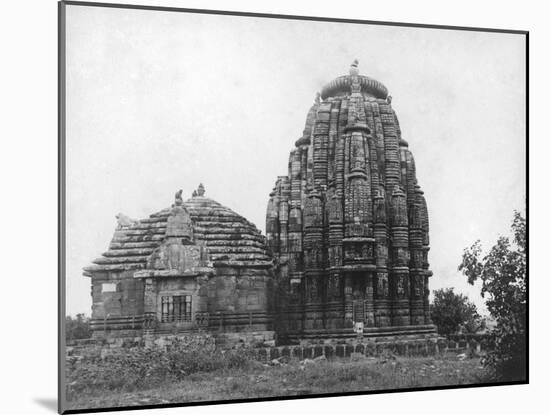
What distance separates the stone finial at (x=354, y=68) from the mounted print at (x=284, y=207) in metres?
0.02

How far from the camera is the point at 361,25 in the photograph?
11.1m

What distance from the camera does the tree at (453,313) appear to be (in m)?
11.4

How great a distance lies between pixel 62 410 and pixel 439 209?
15.2 feet

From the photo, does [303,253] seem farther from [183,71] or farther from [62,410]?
[62,410]

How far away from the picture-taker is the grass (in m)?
10.2

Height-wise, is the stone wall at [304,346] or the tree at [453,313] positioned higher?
the tree at [453,313]

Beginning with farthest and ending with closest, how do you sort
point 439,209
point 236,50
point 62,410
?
point 439,209
point 236,50
point 62,410

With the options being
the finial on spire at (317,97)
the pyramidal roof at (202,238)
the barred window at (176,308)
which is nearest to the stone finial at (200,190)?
the pyramidal roof at (202,238)

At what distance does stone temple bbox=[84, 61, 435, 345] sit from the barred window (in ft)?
0.05

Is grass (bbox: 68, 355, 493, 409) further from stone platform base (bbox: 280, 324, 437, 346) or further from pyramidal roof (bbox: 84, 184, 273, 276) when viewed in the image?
pyramidal roof (bbox: 84, 184, 273, 276)

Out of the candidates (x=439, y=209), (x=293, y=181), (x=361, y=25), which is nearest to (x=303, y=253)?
(x=293, y=181)

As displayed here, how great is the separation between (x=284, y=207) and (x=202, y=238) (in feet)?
3.28

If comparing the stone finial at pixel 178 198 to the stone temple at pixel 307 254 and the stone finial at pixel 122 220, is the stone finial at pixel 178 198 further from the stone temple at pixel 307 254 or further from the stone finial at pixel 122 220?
the stone finial at pixel 122 220

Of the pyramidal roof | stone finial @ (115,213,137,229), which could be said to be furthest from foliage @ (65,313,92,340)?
stone finial @ (115,213,137,229)
